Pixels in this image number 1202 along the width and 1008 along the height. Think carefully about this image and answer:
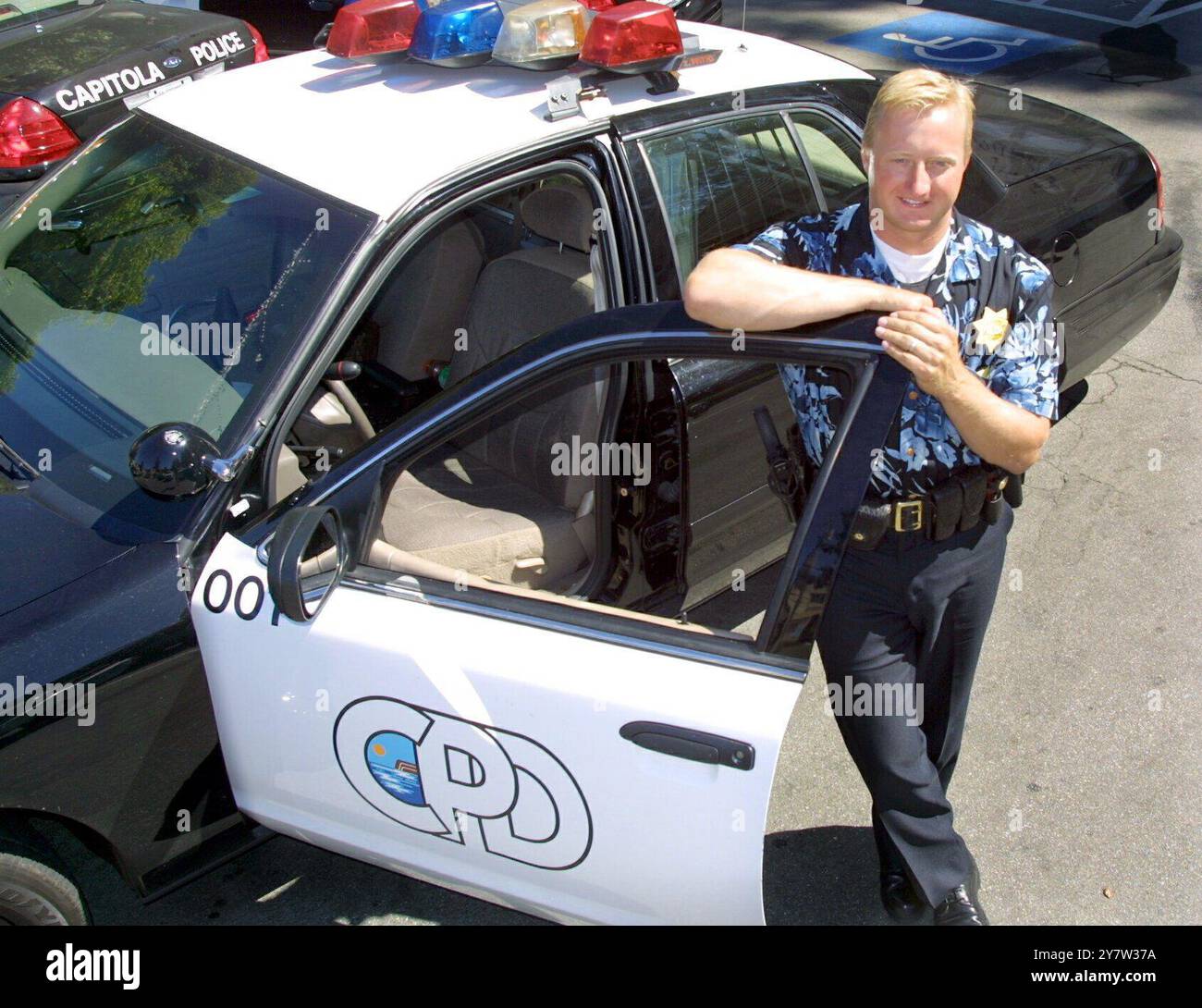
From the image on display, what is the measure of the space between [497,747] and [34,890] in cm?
92

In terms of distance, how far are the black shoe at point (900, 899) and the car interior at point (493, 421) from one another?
3.18ft

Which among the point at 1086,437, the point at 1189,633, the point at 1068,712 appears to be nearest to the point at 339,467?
the point at 1068,712

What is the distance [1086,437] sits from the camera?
187 inches

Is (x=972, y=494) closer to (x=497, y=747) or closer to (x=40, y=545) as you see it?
(x=497, y=747)

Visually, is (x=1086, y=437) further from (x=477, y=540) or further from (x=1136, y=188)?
(x=477, y=540)

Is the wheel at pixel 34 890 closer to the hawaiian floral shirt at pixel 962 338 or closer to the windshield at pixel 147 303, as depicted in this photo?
the windshield at pixel 147 303

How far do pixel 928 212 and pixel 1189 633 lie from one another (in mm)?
2174

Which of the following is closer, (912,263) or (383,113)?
(912,263)

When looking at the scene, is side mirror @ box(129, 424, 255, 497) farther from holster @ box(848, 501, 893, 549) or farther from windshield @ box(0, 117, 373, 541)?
holster @ box(848, 501, 893, 549)

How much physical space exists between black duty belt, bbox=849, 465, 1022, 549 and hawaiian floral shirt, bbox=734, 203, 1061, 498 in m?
0.02

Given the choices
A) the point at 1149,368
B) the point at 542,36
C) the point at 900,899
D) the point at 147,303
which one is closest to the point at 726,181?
the point at 542,36

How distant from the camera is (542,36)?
293 centimetres

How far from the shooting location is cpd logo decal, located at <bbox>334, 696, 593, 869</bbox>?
217cm

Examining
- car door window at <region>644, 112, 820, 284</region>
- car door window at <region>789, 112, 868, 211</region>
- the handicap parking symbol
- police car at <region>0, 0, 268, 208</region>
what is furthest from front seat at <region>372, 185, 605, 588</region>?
the handicap parking symbol
